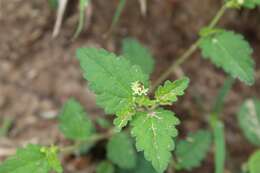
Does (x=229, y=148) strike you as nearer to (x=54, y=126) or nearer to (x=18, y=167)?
(x=54, y=126)

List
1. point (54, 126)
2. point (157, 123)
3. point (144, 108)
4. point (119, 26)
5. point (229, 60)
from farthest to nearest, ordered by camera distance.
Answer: point (119, 26)
point (54, 126)
point (229, 60)
point (144, 108)
point (157, 123)

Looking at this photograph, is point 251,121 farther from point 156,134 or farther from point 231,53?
point 156,134

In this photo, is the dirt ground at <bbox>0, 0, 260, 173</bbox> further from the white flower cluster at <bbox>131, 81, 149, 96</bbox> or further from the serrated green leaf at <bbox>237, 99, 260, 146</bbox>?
the white flower cluster at <bbox>131, 81, 149, 96</bbox>

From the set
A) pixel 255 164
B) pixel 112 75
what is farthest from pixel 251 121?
pixel 112 75

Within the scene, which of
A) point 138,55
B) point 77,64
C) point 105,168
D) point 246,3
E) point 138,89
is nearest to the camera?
point 138,89

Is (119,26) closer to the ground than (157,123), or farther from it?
farther from it

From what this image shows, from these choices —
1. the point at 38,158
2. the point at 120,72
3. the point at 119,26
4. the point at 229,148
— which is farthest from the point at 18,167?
the point at 229,148
